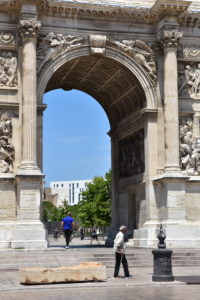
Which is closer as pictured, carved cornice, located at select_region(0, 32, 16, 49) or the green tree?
carved cornice, located at select_region(0, 32, 16, 49)

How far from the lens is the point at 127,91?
29.4 meters

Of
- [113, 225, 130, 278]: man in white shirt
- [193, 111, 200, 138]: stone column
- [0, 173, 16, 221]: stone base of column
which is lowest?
[113, 225, 130, 278]: man in white shirt

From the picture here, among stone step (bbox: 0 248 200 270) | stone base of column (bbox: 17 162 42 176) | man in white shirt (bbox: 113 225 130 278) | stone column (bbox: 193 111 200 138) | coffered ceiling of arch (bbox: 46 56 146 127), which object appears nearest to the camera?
man in white shirt (bbox: 113 225 130 278)

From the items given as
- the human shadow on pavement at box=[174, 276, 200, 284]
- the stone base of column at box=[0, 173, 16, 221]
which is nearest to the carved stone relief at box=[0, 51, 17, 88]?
the stone base of column at box=[0, 173, 16, 221]

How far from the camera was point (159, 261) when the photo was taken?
1633cm

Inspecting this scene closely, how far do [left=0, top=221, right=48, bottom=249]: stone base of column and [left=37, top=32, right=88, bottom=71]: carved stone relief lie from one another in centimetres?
703

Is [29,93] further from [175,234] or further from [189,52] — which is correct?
[175,234]

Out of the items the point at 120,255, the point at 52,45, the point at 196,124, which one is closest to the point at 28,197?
the point at 52,45

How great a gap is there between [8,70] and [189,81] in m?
8.41

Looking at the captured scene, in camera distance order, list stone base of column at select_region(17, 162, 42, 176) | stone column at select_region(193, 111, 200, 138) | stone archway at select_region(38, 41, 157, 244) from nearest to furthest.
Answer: stone base of column at select_region(17, 162, 42, 176), stone archway at select_region(38, 41, 157, 244), stone column at select_region(193, 111, 200, 138)

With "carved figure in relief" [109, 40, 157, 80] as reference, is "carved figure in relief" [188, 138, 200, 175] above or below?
below

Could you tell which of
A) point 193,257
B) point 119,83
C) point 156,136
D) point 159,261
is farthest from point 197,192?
point 159,261

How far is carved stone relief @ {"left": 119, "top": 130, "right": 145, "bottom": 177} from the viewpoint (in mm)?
28531

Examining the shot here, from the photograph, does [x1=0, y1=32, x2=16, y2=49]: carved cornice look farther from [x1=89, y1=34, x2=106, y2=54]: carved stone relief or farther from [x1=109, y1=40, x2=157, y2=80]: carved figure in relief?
[x1=109, y1=40, x2=157, y2=80]: carved figure in relief
